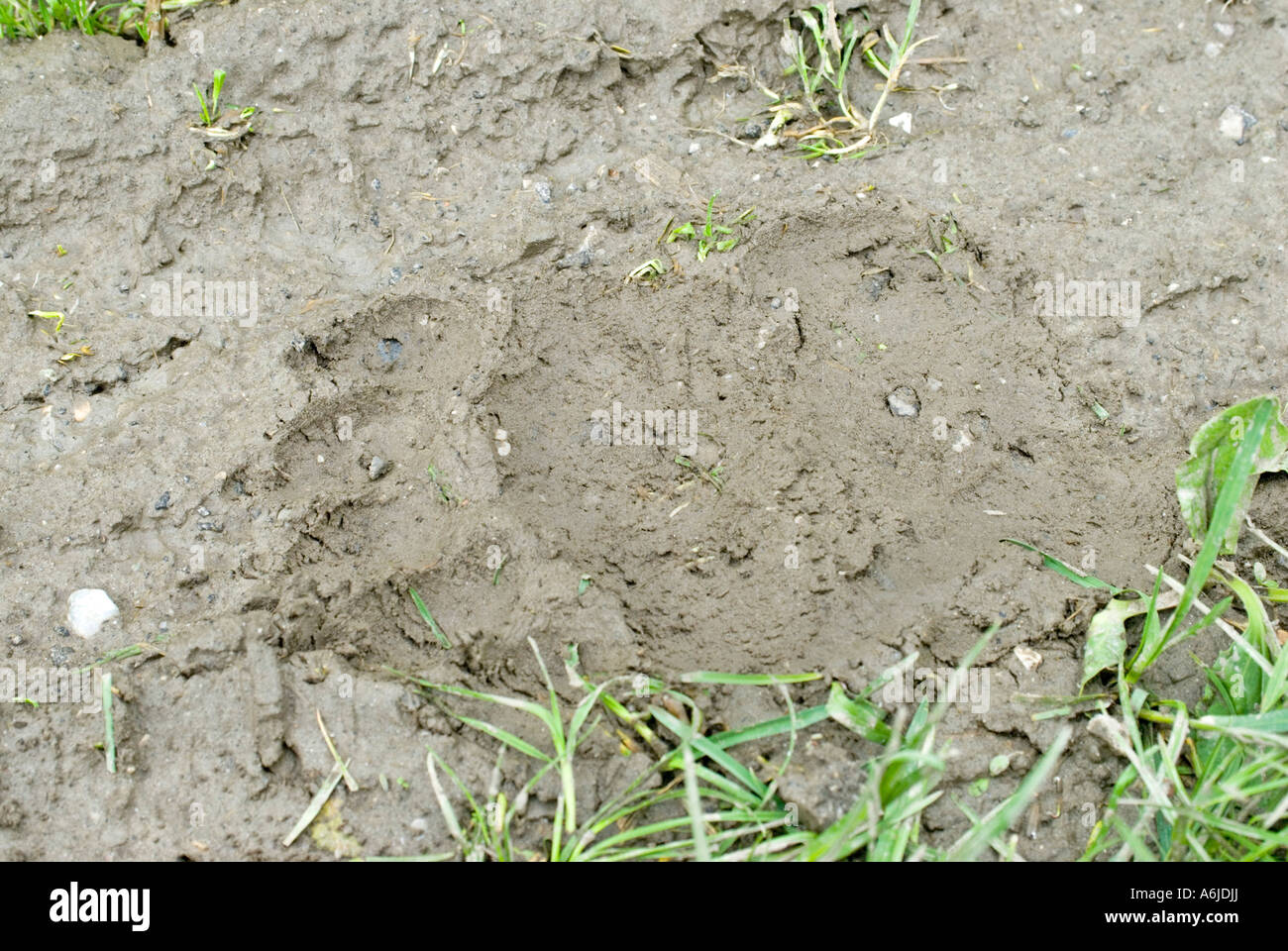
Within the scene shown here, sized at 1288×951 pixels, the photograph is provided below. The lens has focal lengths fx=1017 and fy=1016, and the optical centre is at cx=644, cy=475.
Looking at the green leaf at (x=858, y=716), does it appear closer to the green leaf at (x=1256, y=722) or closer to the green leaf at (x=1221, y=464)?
the green leaf at (x=1256, y=722)

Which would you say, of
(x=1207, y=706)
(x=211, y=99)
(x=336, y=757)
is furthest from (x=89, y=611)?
(x=1207, y=706)

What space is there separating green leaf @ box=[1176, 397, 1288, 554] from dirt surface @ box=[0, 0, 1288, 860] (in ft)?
0.39

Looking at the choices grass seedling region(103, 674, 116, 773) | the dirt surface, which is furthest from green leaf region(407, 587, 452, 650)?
grass seedling region(103, 674, 116, 773)

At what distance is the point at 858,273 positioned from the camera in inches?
114

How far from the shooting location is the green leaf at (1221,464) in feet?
7.75

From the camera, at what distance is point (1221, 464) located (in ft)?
7.86

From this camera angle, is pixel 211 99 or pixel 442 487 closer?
pixel 442 487

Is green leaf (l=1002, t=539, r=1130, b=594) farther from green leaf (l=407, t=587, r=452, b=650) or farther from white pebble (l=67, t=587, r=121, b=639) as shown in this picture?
white pebble (l=67, t=587, r=121, b=639)

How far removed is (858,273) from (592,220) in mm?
782

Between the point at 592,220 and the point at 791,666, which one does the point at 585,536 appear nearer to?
the point at 791,666

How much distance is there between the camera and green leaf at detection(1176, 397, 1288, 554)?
236 centimetres

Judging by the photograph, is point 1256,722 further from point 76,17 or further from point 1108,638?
point 76,17

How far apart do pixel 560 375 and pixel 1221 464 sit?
1640 millimetres
